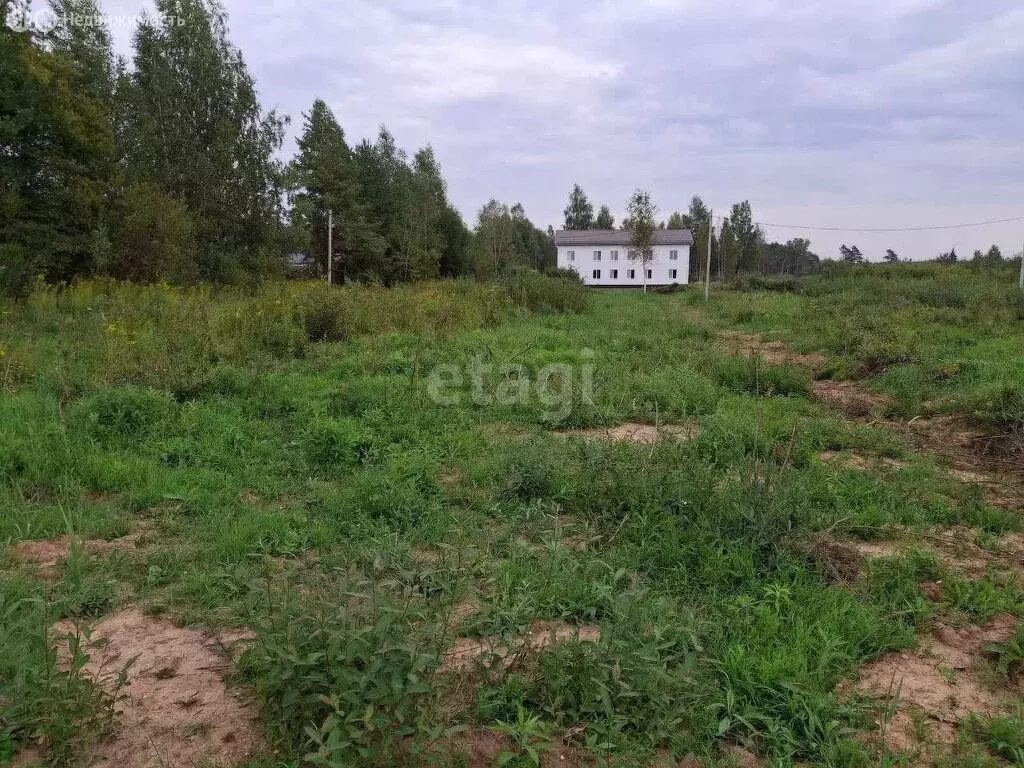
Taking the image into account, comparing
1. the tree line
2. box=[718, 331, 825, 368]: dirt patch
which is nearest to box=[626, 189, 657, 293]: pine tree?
the tree line

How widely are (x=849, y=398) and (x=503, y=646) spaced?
21.5 feet

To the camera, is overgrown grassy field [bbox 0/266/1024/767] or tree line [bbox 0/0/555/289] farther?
tree line [bbox 0/0/555/289]

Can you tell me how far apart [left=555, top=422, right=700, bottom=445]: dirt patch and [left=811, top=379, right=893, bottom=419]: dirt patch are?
220 centimetres

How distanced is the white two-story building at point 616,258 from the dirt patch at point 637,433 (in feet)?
155

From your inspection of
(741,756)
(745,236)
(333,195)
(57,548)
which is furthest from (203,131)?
(745,236)

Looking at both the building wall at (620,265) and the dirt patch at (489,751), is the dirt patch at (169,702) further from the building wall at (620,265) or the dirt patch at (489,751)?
the building wall at (620,265)

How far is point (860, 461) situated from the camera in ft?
17.0

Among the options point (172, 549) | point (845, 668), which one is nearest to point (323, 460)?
point (172, 549)

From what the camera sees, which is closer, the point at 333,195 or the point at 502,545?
the point at 502,545

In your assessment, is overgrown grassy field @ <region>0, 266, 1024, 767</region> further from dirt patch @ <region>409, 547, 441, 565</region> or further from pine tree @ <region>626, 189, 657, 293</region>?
pine tree @ <region>626, 189, 657, 293</region>

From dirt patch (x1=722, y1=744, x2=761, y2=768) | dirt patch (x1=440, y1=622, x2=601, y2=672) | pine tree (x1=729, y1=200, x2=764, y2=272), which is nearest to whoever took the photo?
dirt patch (x1=722, y1=744, x2=761, y2=768)

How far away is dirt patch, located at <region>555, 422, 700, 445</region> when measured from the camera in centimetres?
533

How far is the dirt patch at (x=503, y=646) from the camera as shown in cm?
236

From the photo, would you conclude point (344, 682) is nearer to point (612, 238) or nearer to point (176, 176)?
point (176, 176)
